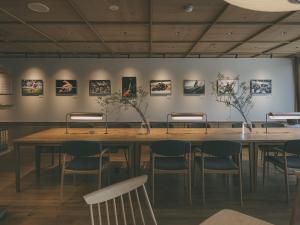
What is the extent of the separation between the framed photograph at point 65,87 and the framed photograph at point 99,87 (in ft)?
1.65

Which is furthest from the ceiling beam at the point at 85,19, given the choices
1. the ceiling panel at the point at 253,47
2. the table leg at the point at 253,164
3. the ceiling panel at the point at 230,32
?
the ceiling panel at the point at 253,47

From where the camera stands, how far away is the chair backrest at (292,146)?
10.9 feet

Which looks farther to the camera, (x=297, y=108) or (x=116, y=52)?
(x=297, y=108)

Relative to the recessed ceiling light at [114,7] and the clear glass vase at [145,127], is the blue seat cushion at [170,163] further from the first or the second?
the recessed ceiling light at [114,7]

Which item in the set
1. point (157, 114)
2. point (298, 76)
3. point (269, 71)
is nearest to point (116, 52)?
point (157, 114)

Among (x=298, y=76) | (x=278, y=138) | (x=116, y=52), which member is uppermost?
(x=116, y=52)

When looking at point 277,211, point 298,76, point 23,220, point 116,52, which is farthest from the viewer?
point 298,76

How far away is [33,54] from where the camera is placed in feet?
24.4

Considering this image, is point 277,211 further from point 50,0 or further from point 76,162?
point 50,0

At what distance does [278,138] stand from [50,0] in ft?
12.4

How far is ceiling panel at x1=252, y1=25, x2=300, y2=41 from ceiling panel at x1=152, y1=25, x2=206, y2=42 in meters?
1.33

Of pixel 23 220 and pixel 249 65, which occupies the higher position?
pixel 249 65

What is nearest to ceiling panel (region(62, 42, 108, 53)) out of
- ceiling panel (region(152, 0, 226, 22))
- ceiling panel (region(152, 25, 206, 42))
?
ceiling panel (region(152, 25, 206, 42))

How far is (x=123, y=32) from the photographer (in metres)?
4.94
